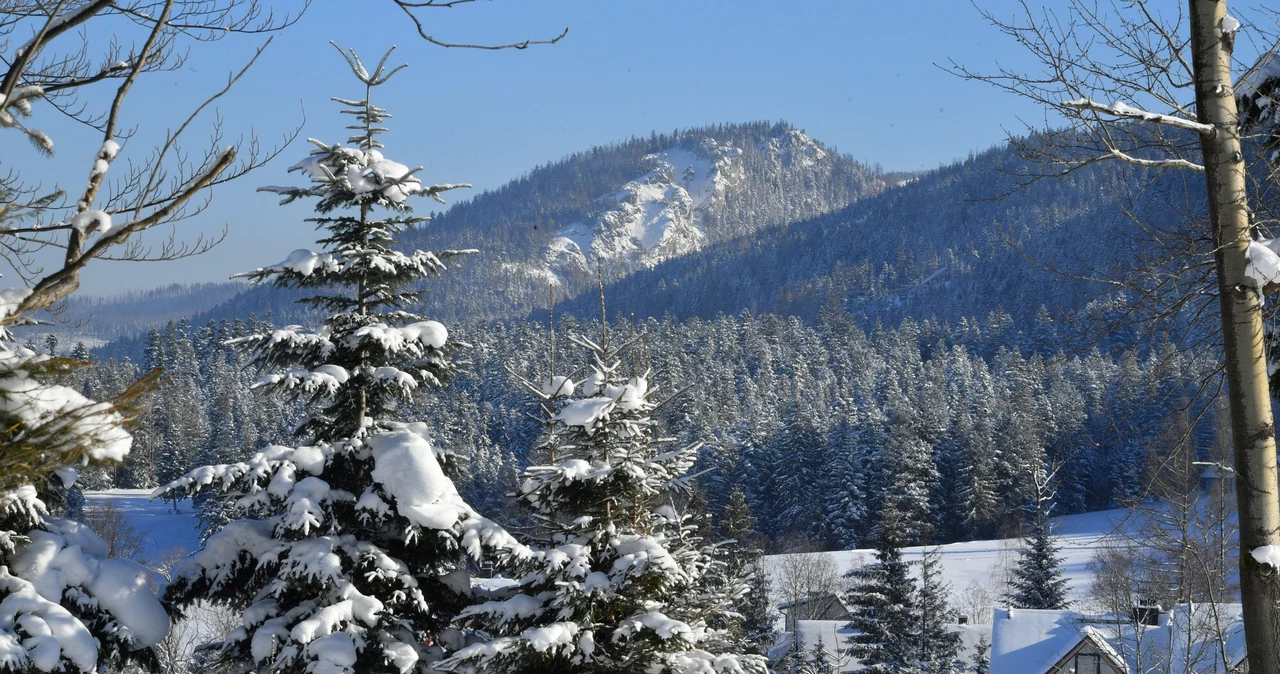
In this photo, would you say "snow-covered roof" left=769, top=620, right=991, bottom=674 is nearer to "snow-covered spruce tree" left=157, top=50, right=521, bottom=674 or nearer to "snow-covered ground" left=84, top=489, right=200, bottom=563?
"snow-covered spruce tree" left=157, top=50, right=521, bottom=674

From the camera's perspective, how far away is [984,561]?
48781 mm

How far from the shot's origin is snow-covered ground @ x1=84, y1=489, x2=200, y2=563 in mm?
55328

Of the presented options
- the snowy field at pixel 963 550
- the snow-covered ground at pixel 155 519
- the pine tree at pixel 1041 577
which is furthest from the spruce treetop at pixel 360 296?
the snow-covered ground at pixel 155 519

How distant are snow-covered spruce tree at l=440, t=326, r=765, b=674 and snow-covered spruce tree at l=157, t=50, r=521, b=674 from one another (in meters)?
0.55

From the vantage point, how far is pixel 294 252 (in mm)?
8438

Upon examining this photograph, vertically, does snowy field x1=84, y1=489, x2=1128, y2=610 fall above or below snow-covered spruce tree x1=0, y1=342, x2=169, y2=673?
below

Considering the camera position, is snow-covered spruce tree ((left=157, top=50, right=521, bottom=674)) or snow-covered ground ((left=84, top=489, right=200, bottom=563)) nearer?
snow-covered spruce tree ((left=157, top=50, right=521, bottom=674))

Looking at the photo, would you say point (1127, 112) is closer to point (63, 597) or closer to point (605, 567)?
point (605, 567)

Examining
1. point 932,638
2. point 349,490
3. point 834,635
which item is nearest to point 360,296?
point 349,490

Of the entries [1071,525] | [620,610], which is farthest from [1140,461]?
[620,610]

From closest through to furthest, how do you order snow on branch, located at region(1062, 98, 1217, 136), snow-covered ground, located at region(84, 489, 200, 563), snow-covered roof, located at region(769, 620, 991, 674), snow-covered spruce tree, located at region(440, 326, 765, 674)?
snow on branch, located at region(1062, 98, 1217, 136) → snow-covered spruce tree, located at region(440, 326, 765, 674) → snow-covered roof, located at region(769, 620, 991, 674) → snow-covered ground, located at region(84, 489, 200, 563)

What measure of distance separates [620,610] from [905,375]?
8321cm

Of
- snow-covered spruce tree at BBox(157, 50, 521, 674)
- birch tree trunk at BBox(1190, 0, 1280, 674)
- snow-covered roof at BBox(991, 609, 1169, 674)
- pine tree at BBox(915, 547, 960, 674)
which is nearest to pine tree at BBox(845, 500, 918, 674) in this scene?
pine tree at BBox(915, 547, 960, 674)

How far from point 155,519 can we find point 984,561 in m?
51.5
